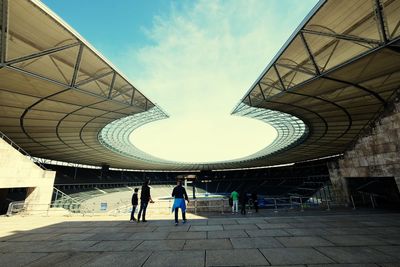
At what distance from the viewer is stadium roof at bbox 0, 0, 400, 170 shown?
866 cm

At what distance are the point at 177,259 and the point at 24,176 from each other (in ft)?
54.2

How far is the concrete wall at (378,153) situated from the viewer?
10727 mm

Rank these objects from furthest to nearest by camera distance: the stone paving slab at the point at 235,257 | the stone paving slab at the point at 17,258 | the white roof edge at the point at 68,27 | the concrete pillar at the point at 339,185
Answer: the concrete pillar at the point at 339,185 < the white roof edge at the point at 68,27 < the stone paving slab at the point at 17,258 < the stone paving slab at the point at 235,257

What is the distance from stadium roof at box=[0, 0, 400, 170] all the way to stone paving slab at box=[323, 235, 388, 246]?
282 inches

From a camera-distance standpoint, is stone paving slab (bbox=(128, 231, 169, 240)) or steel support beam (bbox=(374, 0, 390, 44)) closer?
stone paving slab (bbox=(128, 231, 169, 240))

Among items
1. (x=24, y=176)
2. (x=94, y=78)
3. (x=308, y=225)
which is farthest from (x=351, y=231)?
(x=24, y=176)

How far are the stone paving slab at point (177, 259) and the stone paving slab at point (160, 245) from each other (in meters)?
0.39

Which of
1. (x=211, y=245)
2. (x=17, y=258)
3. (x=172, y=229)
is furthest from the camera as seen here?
(x=172, y=229)

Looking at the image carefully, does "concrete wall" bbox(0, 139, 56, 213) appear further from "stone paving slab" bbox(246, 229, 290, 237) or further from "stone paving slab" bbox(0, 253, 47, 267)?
"stone paving slab" bbox(246, 229, 290, 237)

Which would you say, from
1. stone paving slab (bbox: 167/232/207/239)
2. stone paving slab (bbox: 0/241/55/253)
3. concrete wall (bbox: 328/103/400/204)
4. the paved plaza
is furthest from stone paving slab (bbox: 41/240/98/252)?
concrete wall (bbox: 328/103/400/204)

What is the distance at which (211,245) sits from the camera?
5.79 metres

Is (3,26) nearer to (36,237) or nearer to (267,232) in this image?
(36,237)

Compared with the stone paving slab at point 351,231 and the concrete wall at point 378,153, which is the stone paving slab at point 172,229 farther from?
the concrete wall at point 378,153

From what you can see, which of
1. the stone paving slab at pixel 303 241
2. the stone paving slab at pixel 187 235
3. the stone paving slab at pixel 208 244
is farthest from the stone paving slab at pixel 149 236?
the stone paving slab at pixel 303 241
